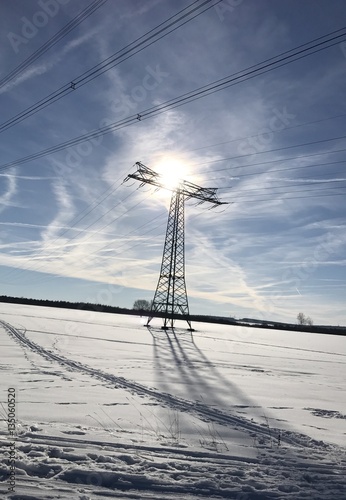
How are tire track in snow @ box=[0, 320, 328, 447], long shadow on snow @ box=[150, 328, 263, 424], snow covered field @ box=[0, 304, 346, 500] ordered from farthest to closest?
long shadow on snow @ box=[150, 328, 263, 424]
tire track in snow @ box=[0, 320, 328, 447]
snow covered field @ box=[0, 304, 346, 500]

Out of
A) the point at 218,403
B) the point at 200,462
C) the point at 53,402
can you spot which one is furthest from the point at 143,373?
the point at 200,462

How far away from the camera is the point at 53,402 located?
6.76 m

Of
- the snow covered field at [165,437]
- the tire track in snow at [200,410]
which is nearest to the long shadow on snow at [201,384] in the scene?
the snow covered field at [165,437]

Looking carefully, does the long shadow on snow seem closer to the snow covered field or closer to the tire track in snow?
the snow covered field

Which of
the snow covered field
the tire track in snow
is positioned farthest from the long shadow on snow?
the tire track in snow

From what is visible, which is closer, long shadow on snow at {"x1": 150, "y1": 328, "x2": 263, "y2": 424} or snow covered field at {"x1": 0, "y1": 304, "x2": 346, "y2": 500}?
snow covered field at {"x1": 0, "y1": 304, "x2": 346, "y2": 500}

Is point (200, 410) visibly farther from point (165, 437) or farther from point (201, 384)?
point (201, 384)

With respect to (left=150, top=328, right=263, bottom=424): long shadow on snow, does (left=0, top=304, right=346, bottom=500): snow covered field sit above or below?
above

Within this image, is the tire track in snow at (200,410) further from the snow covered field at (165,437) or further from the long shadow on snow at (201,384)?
the long shadow on snow at (201,384)

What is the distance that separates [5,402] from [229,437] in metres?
4.07

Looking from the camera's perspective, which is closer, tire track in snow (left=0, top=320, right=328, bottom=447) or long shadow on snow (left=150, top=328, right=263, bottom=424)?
tire track in snow (left=0, top=320, right=328, bottom=447)

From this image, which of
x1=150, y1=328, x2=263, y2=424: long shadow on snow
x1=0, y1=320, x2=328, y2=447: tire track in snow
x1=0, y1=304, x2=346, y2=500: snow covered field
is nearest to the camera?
x1=0, y1=304, x2=346, y2=500: snow covered field

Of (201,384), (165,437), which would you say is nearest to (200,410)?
(165,437)

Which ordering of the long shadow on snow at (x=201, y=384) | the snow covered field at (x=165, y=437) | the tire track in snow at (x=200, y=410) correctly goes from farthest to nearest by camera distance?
the long shadow on snow at (x=201, y=384) → the tire track in snow at (x=200, y=410) → the snow covered field at (x=165, y=437)
